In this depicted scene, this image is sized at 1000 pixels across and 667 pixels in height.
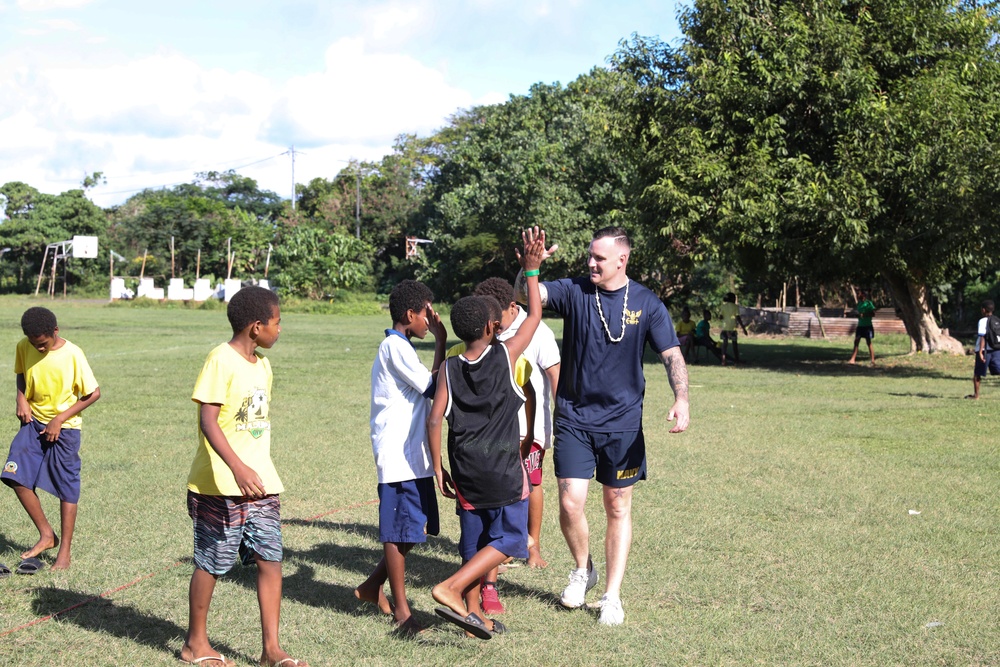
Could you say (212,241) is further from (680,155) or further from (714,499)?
(714,499)

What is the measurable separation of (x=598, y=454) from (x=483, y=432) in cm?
77

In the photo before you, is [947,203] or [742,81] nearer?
[947,203]

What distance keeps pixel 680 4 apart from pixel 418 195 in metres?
56.0

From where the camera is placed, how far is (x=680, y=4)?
920 inches

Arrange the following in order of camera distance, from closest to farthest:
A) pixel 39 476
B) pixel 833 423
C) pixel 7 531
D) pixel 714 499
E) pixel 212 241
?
pixel 39 476, pixel 7 531, pixel 714 499, pixel 833 423, pixel 212 241

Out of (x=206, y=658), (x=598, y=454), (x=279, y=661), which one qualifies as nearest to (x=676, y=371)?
(x=598, y=454)

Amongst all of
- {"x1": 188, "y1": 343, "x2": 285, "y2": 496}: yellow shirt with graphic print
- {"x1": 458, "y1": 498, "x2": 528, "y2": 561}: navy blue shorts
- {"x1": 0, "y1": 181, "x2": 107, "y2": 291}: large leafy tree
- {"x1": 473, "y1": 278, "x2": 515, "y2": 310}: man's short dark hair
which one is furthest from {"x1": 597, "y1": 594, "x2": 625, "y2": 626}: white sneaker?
{"x1": 0, "y1": 181, "x2": 107, "y2": 291}: large leafy tree

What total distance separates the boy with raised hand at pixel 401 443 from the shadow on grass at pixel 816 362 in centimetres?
1735

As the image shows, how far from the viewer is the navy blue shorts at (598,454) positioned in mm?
5324

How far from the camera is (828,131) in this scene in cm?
2152

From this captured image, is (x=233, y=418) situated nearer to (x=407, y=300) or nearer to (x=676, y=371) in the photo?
(x=407, y=300)

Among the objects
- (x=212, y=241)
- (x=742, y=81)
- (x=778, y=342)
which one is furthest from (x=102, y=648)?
(x=212, y=241)

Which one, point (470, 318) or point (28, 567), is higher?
point (470, 318)

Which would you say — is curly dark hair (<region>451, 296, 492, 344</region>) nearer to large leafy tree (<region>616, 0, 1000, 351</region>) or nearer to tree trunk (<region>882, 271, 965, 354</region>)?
large leafy tree (<region>616, 0, 1000, 351</region>)
